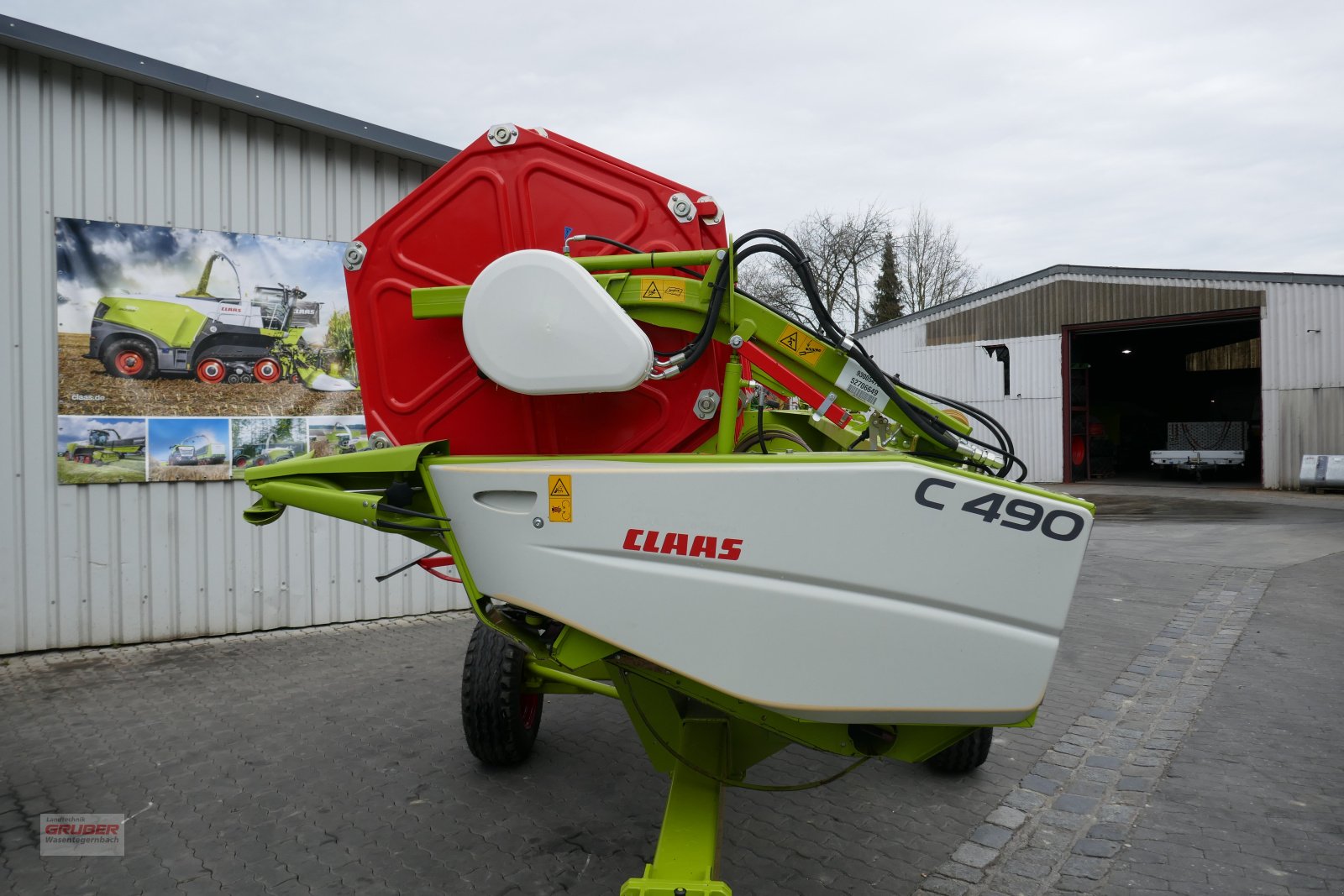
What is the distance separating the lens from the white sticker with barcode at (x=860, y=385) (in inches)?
102

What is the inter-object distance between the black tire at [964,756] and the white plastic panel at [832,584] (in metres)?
1.97

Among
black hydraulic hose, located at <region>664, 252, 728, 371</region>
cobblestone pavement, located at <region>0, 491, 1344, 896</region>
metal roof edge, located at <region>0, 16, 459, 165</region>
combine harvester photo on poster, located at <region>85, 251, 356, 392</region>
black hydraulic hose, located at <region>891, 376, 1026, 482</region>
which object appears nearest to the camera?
black hydraulic hose, located at <region>664, 252, 728, 371</region>

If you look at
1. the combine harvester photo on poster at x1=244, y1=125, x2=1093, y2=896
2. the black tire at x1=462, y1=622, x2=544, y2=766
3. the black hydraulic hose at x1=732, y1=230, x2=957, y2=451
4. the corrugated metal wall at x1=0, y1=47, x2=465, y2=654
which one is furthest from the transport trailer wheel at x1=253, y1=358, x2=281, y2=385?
→ the black hydraulic hose at x1=732, y1=230, x2=957, y2=451

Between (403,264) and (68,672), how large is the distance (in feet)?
14.3

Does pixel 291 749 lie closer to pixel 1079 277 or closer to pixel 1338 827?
pixel 1338 827

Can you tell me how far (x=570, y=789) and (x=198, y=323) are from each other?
443 centimetres

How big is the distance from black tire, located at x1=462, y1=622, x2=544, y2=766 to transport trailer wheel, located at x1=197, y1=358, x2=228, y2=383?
355 cm

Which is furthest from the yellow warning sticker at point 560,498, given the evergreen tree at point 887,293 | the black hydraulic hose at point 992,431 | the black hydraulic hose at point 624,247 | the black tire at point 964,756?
the evergreen tree at point 887,293

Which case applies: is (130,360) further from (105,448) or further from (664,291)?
(664,291)

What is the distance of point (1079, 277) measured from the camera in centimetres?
2031

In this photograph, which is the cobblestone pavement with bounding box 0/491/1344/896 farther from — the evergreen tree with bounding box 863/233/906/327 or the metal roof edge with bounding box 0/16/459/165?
the evergreen tree with bounding box 863/233/906/327

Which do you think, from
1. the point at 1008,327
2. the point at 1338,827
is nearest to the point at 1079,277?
the point at 1008,327

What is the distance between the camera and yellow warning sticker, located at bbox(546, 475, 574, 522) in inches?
85.8

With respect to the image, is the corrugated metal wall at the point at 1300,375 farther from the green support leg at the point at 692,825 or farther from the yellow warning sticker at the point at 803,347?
the green support leg at the point at 692,825
